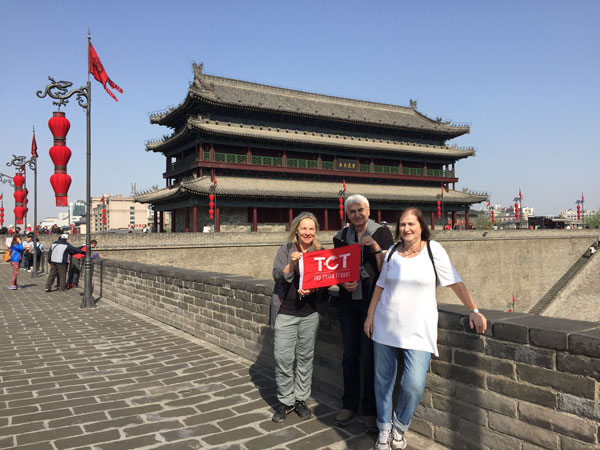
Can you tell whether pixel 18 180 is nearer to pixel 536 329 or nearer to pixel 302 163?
pixel 302 163

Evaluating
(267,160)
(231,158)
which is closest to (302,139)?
(267,160)

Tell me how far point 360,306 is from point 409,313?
0.73m

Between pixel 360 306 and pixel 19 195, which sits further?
pixel 19 195

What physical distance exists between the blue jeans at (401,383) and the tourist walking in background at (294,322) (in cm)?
89

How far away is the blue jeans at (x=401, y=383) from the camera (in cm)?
298

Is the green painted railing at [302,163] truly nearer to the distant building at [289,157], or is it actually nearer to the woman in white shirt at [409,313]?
the distant building at [289,157]

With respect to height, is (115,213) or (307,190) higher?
(115,213)

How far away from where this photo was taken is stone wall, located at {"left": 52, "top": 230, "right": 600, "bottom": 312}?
2228 cm

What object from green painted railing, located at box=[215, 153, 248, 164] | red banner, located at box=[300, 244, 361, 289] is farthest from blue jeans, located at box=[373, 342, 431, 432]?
green painted railing, located at box=[215, 153, 248, 164]

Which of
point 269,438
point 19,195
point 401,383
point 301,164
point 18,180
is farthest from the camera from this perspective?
point 301,164

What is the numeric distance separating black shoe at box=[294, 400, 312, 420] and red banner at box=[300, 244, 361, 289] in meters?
1.17

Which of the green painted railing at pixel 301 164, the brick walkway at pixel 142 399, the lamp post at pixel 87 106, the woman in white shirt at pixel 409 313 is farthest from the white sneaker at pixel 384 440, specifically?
the green painted railing at pixel 301 164

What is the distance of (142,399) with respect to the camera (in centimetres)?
449

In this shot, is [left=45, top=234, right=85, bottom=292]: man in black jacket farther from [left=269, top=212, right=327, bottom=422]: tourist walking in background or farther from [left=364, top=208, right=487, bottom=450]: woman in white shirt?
[left=364, top=208, right=487, bottom=450]: woman in white shirt
